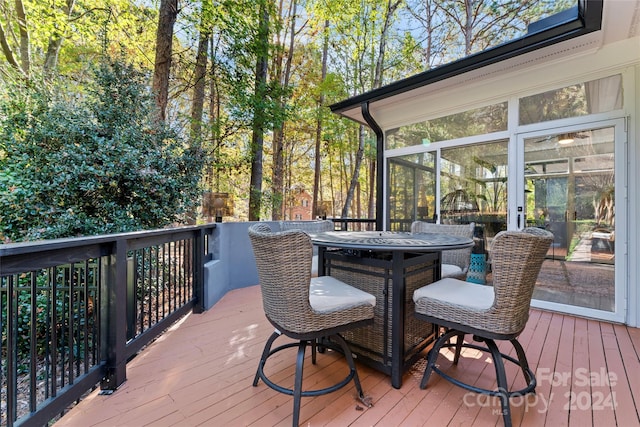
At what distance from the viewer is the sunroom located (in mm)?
2898

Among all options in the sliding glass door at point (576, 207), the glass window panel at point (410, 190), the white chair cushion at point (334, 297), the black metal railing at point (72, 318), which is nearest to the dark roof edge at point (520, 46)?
the sliding glass door at point (576, 207)

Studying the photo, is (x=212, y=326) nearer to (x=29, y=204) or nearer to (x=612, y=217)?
(x=29, y=204)

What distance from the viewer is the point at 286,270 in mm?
1521

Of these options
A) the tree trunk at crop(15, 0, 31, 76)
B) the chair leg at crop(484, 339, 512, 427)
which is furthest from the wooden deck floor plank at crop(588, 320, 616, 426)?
the tree trunk at crop(15, 0, 31, 76)

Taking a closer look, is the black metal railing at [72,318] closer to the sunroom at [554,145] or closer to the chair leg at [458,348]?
the chair leg at [458,348]

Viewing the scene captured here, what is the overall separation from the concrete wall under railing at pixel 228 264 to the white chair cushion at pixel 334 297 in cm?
196

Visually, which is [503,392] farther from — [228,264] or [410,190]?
[410,190]

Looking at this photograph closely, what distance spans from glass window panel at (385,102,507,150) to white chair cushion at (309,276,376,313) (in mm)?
3325

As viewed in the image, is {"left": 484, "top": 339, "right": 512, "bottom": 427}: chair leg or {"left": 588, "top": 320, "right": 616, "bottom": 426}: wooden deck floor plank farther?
{"left": 588, "top": 320, "right": 616, "bottom": 426}: wooden deck floor plank

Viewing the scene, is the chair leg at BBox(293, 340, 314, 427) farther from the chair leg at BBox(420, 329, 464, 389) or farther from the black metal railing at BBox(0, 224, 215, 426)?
the black metal railing at BBox(0, 224, 215, 426)

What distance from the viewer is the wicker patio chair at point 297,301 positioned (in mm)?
1500

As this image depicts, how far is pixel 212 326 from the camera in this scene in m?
2.91

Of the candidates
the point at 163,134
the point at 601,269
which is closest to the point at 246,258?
the point at 163,134

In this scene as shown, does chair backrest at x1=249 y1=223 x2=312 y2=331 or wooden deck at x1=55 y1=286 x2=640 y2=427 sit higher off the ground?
chair backrest at x1=249 y1=223 x2=312 y2=331
